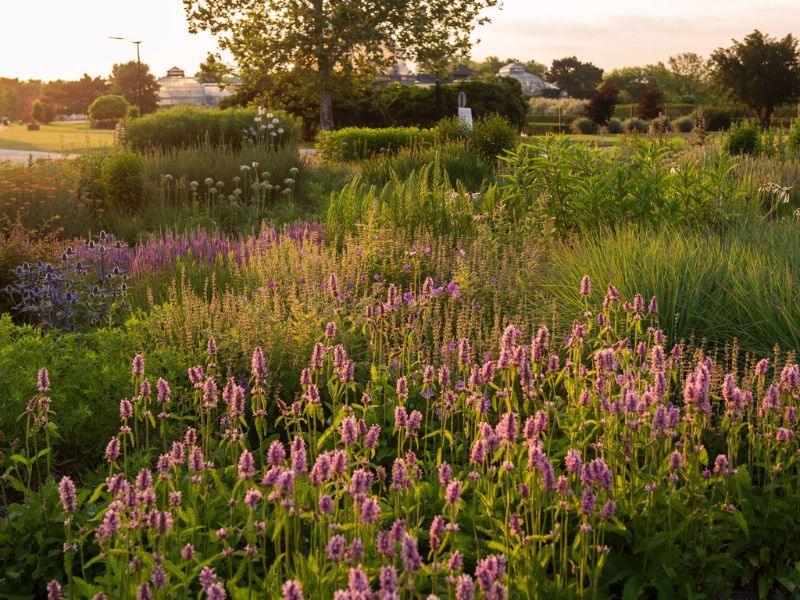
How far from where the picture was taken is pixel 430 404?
448 centimetres

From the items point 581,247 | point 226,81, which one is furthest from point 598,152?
point 226,81

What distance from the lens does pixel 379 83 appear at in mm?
34750

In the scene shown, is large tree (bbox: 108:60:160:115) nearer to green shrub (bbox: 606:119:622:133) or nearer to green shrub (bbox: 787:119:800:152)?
green shrub (bbox: 606:119:622:133)

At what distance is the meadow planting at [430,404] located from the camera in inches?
111

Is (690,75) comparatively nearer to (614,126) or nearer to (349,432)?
(614,126)

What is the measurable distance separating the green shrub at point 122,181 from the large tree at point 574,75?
80367 mm

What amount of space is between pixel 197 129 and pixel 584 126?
29.7 m

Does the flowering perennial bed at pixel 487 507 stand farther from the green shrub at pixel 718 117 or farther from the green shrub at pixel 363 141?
the green shrub at pixel 718 117

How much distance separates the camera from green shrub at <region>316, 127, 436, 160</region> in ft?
67.4

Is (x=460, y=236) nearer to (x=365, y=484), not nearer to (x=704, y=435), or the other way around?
(x=704, y=435)

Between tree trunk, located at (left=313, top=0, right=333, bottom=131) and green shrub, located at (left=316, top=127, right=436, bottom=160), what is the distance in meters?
10.0

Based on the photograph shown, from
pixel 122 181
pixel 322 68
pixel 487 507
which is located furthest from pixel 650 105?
pixel 487 507

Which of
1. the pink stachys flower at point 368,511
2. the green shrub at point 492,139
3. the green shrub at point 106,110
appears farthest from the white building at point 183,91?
the pink stachys flower at point 368,511

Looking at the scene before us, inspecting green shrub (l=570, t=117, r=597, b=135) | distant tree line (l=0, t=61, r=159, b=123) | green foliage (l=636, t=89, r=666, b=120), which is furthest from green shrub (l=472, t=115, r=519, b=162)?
distant tree line (l=0, t=61, r=159, b=123)
